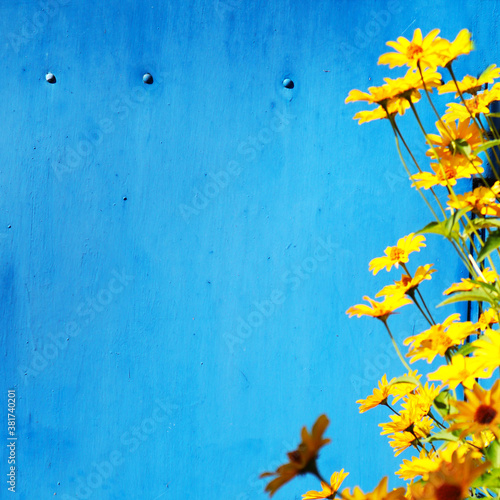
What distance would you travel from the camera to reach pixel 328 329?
3.81 feet

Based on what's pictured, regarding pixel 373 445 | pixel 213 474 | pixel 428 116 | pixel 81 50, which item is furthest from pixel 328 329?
pixel 81 50

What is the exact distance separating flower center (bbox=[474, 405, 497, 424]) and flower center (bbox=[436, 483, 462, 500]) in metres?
0.09

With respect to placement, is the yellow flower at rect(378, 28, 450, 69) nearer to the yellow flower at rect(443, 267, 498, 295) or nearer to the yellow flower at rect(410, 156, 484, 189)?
the yellow flower at rect(410, 156, 484, 189)

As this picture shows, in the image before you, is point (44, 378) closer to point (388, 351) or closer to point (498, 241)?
point (388, 351)

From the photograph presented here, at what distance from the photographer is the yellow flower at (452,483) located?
34 cm

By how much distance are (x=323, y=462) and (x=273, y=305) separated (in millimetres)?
443

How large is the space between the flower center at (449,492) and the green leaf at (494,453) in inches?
4.7

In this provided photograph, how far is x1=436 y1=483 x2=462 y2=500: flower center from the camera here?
1.11 ft

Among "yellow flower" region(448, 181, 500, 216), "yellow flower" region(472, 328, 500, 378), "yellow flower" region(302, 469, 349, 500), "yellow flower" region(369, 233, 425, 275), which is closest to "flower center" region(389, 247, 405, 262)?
"yellow flower" region(369, 233, 425, 275)

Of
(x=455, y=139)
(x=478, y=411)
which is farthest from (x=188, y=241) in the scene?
(x=478, y=411)

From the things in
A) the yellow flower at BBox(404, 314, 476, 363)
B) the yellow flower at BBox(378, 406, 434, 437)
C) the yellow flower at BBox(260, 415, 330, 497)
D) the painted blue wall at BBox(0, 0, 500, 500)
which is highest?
the painted blue wall at BBox(0, 0, 500, 500)

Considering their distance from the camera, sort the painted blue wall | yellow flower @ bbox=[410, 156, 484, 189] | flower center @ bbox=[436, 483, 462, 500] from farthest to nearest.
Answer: the painted blue wall, yellow flower @ bbox=[410, 156, 484, 189], flower center @ bbox=[436, 483, 462, 500]

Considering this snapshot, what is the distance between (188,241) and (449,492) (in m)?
0.93

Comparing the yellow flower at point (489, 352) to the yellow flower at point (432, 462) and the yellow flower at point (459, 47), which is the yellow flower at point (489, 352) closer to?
the yellow flower at point (432, 462)
